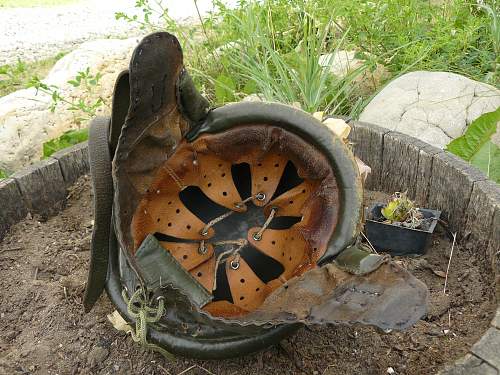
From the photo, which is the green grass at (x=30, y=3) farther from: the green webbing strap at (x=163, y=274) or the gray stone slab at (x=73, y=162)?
the green webbing strap at (x=163, y=274)

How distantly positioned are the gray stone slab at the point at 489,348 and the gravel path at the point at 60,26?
15.7 feet

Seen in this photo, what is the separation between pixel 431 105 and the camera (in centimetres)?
234

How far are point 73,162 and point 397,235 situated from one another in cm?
101

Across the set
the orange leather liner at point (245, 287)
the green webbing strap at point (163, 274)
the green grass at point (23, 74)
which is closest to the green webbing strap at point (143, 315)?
the green webbing strap at point (163, 274)

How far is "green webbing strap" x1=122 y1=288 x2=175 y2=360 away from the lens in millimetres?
1087

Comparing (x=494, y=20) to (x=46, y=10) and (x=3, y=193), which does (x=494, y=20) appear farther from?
(x=46, y=10)

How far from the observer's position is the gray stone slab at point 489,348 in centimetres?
92

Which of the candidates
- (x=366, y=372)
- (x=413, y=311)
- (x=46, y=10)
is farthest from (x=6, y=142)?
(x=46, y=10)

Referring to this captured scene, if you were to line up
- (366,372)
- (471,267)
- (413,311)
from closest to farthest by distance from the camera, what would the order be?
(413,311)
(366,372)
(471,267)

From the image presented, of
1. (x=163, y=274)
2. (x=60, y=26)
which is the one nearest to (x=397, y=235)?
(x=163, y=274)

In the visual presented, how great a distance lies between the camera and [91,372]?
1195 millimetres

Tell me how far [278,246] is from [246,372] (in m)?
0.30

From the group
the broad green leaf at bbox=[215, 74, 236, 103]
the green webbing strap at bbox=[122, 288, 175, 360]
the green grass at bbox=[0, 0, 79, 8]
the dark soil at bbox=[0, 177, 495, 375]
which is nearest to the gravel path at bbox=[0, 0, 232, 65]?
the green grass at bbox=[0, 0, 79, 8]

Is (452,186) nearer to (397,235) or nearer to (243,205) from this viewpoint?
(397,235)
